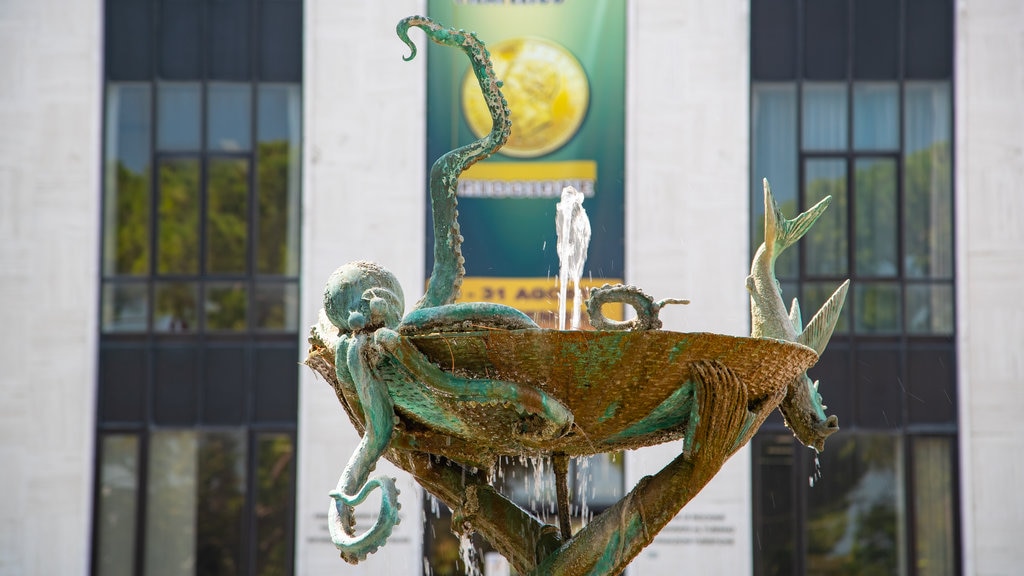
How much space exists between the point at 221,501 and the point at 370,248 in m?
3.55

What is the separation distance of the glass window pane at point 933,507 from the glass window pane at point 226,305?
8.34 metres

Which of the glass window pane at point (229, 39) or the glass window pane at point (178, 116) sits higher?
the glass window pane at point (229, 39)

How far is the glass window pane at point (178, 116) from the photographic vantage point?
17234 millimetres

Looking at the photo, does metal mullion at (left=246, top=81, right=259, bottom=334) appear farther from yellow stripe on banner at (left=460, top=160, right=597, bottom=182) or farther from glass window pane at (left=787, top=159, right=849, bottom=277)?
glass window pane at (left=787, top=159, right=849, bottom=277)

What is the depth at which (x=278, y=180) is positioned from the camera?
56.9 feet

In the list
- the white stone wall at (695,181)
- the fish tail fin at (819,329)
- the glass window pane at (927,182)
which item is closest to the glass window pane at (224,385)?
the white stone wall at (695,181)

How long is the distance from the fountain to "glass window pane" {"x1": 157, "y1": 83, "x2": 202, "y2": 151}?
1220cm

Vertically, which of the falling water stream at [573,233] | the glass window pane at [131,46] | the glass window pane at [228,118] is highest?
the glass window pane at [131,46]

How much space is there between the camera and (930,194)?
56.3 feet

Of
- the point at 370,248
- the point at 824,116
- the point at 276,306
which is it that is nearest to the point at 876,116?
the point at 824,116

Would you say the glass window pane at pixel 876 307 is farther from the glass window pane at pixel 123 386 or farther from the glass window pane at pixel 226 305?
the glass window pane at pixel 123 386

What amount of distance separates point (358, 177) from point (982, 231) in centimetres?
768

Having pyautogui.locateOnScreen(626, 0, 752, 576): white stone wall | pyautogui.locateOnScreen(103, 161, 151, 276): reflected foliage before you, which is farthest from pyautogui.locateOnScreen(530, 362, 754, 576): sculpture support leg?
pyautogui.locateOnScreen(103, 161, 151, 276): reflected foliage

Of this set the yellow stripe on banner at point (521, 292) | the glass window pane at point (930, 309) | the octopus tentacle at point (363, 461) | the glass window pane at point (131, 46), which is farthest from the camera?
the glass window pane at point (131, 46)
